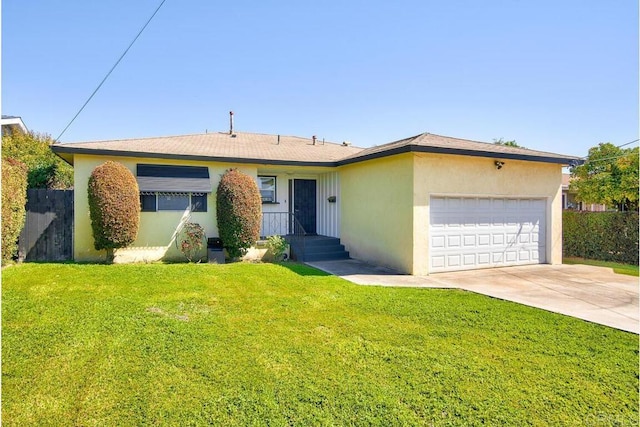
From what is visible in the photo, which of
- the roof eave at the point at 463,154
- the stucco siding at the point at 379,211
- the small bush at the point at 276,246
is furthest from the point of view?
the small bush at the point at 276,246

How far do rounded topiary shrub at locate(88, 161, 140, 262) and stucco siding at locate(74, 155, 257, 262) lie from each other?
2.51 ft

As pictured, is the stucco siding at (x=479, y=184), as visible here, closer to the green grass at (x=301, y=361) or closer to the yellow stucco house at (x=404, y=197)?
the yellow stucco house at (x=404, y=197)

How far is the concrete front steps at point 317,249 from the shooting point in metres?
12.2

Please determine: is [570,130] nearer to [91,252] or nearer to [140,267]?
[140,267]

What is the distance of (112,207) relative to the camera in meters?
9.53

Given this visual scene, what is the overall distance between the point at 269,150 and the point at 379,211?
5632 mm

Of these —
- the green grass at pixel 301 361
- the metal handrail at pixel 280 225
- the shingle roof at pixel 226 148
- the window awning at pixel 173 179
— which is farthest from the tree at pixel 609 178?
the window awning at pixel 173 179

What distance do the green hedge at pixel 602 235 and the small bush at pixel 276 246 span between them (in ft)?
40.8

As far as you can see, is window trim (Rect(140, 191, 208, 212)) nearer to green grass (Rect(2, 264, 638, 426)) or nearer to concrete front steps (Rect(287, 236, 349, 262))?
concrete front steps (Rect(287, 236, 349, 262))

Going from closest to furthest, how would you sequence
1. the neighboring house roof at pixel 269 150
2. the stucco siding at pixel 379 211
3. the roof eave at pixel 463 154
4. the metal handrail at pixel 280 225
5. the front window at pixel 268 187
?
the roof eave at pixel 463 154 → the stucco siding at pixel 379 211 → the neighboring house roof at pixel 269 150 → the metal handrail at pixel 280 225 → the front window at pixel 268 187

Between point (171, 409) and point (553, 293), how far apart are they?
8.10 metres

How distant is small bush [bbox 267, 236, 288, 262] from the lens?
11.7m

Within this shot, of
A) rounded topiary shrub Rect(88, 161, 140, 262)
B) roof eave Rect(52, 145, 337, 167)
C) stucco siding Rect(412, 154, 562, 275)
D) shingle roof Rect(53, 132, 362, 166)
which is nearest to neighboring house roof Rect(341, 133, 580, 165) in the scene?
stucco siding Rect(412, 154, 562, 275)

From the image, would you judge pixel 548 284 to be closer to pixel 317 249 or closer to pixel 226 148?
pixel 317 249
